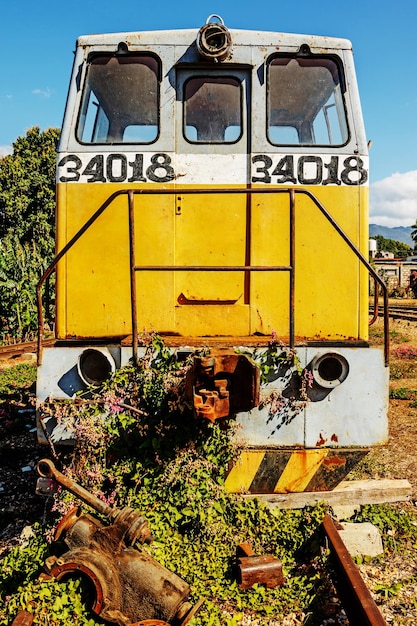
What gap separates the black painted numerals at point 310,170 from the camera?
14.7ft

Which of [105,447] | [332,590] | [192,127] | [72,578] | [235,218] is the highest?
[192,127]

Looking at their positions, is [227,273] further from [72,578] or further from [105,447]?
[72,578]

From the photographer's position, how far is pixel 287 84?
459 cm

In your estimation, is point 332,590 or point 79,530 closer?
Result: point 79,530

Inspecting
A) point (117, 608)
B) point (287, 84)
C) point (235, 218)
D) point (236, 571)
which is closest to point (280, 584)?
point (236, 571)

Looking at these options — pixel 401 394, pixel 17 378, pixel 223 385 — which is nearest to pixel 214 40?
pixel 223 385

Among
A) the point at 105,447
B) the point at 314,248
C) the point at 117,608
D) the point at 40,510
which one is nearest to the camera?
the point at 117,608

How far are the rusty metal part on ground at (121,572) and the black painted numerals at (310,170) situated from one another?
2700mm

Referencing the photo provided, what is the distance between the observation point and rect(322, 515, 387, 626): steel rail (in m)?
2.94

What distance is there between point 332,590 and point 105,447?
1759 mm

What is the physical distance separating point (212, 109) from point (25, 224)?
800 inches

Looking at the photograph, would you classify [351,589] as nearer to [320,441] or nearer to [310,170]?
[320,441]

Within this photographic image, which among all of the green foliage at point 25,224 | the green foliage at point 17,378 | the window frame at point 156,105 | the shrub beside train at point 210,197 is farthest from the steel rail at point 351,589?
the green foliage at point 25,224

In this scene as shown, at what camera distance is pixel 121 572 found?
3234 mm
